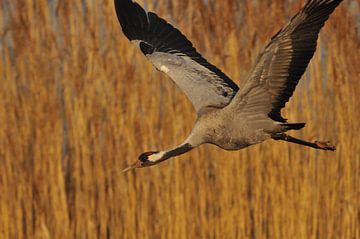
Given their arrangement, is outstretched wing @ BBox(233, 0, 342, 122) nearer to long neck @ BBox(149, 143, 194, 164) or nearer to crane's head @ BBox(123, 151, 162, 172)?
long neck @ BBox(149, 143, 194, 164)

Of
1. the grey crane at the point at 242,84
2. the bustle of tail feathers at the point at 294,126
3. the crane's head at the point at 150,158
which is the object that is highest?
the grey crane at the point at 242,84

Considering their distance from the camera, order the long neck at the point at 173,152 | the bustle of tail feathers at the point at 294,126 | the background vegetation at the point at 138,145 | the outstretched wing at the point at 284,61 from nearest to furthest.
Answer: the outstretched wing at the point at 284,61, the bustle of tail feathers at the point at 294,126, the long neck at the point at 173,152, the background vegetation at the point at 138,145

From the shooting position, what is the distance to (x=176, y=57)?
6.16m

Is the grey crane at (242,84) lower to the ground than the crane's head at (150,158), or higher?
higher

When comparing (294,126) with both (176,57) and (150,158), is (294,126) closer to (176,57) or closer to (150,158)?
(150,158)

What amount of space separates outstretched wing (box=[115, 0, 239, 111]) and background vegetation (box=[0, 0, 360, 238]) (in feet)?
0.29

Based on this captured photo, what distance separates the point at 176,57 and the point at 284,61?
111cm

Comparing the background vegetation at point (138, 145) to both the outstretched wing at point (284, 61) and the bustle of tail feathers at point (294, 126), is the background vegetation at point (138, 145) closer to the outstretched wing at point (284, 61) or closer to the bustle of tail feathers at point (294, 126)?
the bustle of tail feathers at point (294, 126)

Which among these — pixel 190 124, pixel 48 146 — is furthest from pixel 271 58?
pixel 48 146

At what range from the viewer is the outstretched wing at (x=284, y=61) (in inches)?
198

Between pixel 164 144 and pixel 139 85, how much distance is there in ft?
1.05

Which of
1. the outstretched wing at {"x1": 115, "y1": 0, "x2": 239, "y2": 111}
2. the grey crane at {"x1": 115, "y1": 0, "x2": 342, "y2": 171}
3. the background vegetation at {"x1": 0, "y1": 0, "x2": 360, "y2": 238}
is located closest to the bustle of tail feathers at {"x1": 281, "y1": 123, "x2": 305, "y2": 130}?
the grey crane at {"x1": 115, "y1": 0, "x2": 342, "y2": 171}

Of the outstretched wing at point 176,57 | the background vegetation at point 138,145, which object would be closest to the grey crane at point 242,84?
the outstretched wing at point 176,57

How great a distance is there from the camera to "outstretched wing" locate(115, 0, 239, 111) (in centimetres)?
582
